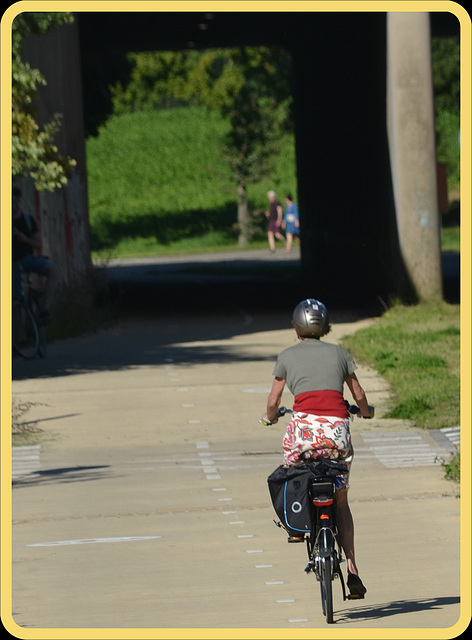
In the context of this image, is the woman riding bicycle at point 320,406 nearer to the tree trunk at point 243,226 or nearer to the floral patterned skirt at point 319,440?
the floral patterned skirt at point 319,440

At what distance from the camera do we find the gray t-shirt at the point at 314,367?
675cm

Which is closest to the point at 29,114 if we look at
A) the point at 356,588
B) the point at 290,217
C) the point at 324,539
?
the point at 324,539

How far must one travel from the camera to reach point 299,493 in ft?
21.7

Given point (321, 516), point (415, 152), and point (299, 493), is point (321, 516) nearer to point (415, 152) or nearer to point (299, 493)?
point (299, 493)

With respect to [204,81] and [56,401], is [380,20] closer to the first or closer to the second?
[56,401]

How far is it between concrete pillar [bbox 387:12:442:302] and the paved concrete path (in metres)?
6.94

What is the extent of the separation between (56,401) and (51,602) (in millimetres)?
7295

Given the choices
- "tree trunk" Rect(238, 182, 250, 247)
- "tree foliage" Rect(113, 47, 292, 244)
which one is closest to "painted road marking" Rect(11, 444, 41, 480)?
"tree foliage" Rect(113, 47, 292, 244)

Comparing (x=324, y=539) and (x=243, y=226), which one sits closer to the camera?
(x=324, y=539)

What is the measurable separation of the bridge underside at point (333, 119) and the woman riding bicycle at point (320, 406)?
645 inches

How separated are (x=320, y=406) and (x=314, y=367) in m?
0.21

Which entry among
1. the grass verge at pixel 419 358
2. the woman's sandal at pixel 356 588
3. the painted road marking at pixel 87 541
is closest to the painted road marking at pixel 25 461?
the painted road marking at pixel 87 541

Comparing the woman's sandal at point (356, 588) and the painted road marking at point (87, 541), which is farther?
the painted road marking at point (87, 541)

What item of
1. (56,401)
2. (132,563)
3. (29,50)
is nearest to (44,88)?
(29,50)
